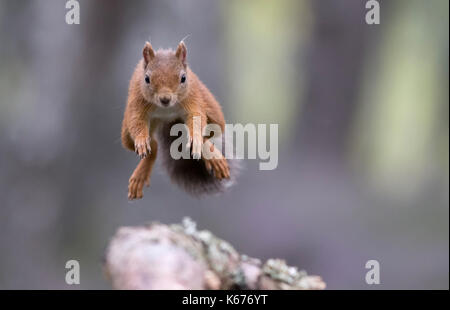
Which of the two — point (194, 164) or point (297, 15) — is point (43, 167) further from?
point (297, 15)

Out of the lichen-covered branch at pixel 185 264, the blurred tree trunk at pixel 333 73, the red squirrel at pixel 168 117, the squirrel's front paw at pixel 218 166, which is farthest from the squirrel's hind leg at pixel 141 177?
the blurred tree trunk at pixel 333 73

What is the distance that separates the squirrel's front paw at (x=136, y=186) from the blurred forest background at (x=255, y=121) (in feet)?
2.21

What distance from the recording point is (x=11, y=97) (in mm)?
1975

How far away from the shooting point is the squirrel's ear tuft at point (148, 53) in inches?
35.1

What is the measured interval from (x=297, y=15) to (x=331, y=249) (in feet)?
3.28

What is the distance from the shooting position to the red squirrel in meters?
0.95

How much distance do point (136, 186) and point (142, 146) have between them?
100 millimetres

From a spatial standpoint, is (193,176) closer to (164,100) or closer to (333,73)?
(164,100)

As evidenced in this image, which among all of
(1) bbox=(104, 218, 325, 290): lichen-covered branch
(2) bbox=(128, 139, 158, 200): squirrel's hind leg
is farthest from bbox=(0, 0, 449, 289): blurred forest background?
(2) bbox=(128, 139, 158, 200): squirrel's hind leg

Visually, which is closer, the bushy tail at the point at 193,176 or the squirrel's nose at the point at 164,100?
the squirrel's nose at the point at 164,100

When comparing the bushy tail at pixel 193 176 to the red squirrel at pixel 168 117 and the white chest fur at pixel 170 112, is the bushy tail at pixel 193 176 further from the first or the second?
the white chest fur at pixel 170 112

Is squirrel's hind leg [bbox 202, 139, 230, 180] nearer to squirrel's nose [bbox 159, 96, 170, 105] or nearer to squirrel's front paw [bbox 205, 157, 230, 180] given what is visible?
squirrel's front paw [bbox 205, 157, 230, 180]
